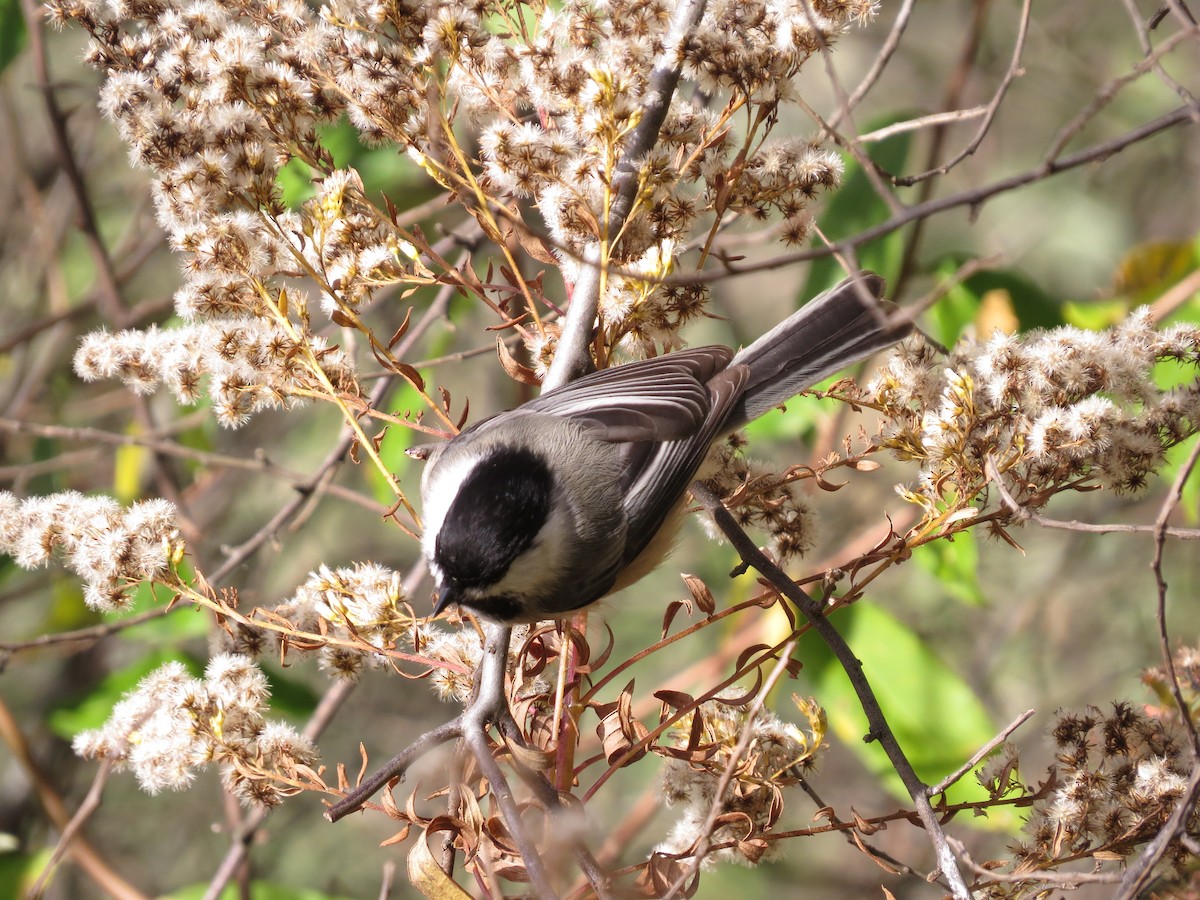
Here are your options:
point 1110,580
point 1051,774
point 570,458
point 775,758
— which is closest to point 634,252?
point 570,458

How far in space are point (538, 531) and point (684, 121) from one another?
0.69 m

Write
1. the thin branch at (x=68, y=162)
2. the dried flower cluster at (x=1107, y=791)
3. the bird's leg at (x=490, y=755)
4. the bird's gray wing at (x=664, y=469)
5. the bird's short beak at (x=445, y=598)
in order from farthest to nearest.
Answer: the thin branch at (x=68, y=162), the bird's gray wing at (x=664, y=469), the bird's short beak at (x=445, y=598), the dried flower cluster at (x=1107, y=791), the bird's leg at (x=490, y=755)

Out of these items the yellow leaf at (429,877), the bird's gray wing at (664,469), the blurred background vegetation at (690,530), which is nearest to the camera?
the yellow leaf at (429,877)

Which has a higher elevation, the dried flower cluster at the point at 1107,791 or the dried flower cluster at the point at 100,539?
the dried flower cluster at the point at 100,539

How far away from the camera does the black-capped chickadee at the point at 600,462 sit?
1.80 metres

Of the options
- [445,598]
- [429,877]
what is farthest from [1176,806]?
[445,598]

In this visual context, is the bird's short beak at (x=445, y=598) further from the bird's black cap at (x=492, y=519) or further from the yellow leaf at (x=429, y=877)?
the yellow leaf at (x=429, y=877)

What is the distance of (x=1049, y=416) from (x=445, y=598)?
0.90 meters

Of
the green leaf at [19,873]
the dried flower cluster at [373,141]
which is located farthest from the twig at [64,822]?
the dried flower cluster at [373,141]

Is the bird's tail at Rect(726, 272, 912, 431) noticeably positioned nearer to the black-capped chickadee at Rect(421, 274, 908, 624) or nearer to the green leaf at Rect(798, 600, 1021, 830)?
the black-capped chickadee at Rect(421, 274, 908, 624)

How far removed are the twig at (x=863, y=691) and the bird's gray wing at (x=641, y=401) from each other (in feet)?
0.99

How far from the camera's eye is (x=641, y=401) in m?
2.02

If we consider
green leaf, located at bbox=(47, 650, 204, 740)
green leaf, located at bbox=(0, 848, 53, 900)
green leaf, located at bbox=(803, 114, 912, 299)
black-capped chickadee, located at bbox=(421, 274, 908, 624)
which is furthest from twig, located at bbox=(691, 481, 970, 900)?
green leaf, located at bbox=(0, 848, 53, 900)

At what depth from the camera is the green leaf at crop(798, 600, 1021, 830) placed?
2309 millimetres
